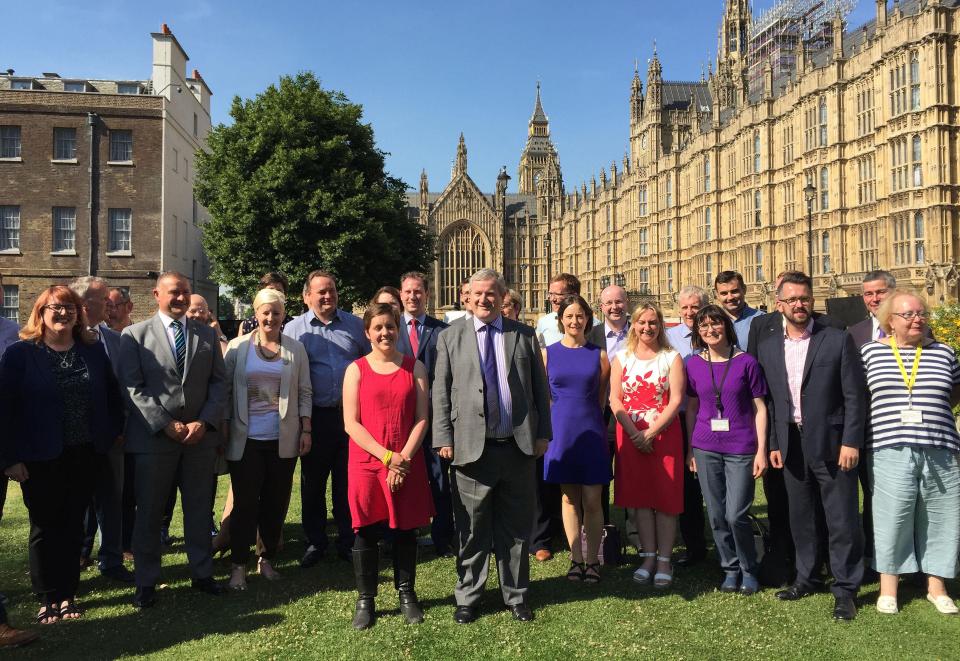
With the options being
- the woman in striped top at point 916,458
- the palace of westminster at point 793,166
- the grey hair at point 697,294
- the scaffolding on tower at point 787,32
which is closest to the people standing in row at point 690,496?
the grey hair at point 697,294

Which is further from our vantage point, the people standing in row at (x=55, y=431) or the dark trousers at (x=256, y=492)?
the dark trousers at (x=256, y=492)


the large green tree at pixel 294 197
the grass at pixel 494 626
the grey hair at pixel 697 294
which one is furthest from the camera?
the large green tree at pixel 294 197

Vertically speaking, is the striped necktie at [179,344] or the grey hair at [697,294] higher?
the grey hair at [697,294]

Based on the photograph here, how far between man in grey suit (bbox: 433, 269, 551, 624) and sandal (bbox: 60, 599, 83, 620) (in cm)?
305

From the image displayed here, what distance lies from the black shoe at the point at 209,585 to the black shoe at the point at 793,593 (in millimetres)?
4811

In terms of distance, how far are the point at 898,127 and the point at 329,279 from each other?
29594 mm

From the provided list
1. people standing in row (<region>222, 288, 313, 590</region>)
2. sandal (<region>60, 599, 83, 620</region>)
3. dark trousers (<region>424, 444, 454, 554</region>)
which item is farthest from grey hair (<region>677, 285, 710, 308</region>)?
sandal (<region>60, 599, 83, 620</region>)

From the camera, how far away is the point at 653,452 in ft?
20.0

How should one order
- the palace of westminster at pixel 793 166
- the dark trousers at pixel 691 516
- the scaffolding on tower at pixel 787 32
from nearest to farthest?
the dark trousers at pixel 691 516 → the palace of westminster at pixel 793 166 → the scaffolding on tower at pixel 787 32

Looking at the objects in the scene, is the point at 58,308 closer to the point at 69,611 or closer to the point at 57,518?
the point at 57,518

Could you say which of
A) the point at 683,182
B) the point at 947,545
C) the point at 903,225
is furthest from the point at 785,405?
the point at 683,182

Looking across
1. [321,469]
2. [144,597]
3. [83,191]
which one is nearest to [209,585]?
[144,597]

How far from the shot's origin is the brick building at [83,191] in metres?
25.7

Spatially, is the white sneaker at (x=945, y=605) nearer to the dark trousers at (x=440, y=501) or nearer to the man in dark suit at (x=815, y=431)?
the man in dark suit at (x=815, y=431)
